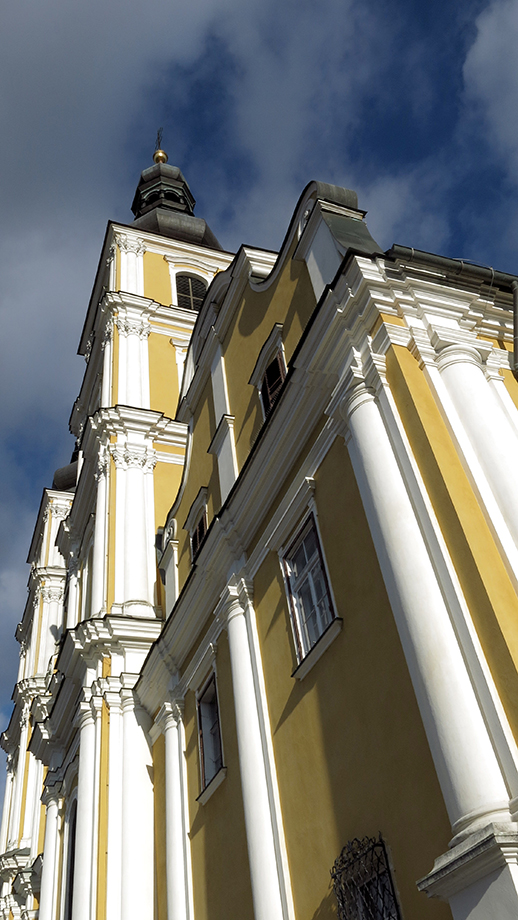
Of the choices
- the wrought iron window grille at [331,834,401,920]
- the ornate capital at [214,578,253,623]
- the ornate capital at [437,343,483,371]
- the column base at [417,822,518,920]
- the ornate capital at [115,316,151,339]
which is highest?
the ornate capital at [115,316,151,339]

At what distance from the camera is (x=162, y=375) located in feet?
76.0

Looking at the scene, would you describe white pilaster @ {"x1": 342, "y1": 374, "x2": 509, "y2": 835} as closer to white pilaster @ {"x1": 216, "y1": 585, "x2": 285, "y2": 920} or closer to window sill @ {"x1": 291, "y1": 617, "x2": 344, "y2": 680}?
window sill @ {"x1": 291, "y1": 617, "x2": 344, "y2": 680}

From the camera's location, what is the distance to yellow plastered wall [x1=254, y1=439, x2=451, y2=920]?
20.7 feet

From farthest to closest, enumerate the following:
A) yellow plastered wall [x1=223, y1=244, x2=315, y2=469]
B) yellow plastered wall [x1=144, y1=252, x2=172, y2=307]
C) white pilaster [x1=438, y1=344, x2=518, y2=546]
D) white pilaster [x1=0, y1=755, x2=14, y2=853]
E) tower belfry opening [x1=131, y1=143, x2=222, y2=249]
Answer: tower belfry opening [x1=131, y1=143, x2=222, y2=249], white pilaster [x1=0, y1=755, x2=14, y2=853], yellow plastered wall [x1=144, y1=252, x2=172, y2=307], yellow plastered wall [x1=223, y1=244, x2=315, y2=469], white pilaster [x1=438, y1=344, x2=518, y2=546]

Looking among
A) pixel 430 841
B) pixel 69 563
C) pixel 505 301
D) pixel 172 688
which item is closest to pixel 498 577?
pixel 430 841

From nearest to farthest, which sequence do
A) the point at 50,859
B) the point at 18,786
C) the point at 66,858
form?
the point at 66,858 → the point at 50,859 → the point at 18,786

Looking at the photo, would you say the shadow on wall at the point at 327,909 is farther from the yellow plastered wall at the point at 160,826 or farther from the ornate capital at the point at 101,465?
the ornate capital at the point at 101,465

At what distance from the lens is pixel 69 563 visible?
24.2m

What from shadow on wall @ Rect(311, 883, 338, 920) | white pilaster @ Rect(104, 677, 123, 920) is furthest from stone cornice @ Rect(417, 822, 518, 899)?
white pilaster @ Rect(104, 677, 123, 920)

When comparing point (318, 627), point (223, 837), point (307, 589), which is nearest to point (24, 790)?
point (223, 837)

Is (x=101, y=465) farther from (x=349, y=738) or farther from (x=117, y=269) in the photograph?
(x=349, y=738)

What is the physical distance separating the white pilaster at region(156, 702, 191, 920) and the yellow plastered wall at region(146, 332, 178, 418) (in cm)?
1003

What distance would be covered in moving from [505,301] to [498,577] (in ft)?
13.6

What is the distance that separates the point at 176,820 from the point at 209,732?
56.2 inches
